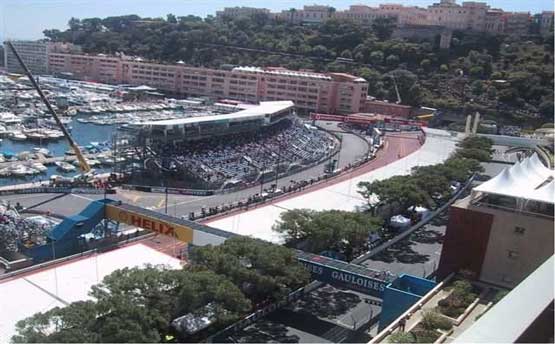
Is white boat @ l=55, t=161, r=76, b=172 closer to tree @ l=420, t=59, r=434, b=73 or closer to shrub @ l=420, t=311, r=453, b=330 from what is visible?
shrub @ l=420, t=311, r=453, b=330

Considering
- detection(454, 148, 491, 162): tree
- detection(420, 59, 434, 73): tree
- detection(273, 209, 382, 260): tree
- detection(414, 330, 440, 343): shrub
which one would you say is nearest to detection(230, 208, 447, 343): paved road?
detection(273, 209, 382, 260): tree

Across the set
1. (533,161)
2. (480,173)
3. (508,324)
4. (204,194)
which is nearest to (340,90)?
(480,173)

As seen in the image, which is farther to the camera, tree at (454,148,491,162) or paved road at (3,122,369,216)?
tree at (454,148,491,162)

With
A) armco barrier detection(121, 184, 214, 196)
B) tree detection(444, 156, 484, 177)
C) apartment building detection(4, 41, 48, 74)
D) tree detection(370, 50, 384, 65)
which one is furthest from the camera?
apartment building detection(4, 41, 48, 74)

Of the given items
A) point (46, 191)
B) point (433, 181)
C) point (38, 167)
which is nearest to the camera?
point (433, 181)

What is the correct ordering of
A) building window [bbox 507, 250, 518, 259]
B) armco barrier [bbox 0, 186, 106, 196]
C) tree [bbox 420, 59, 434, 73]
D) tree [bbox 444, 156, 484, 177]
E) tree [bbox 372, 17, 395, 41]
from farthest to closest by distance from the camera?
1. tree [bbox 372, 17, 395, 41]
2. tree [bbox 420, 59, 434, 73]
3. tree [bbox 444, 156, 484, 177]
4. armco barrier [bbox 0, 186, 106, 196]
5. building window [bbox 507, 250, 518, 259]

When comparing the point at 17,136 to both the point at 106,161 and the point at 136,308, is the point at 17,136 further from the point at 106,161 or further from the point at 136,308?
the point at 136,308

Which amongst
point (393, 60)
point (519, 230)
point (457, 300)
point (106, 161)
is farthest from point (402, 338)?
point (393, 60)

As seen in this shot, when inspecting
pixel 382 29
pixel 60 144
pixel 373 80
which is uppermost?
pixel 382 29
